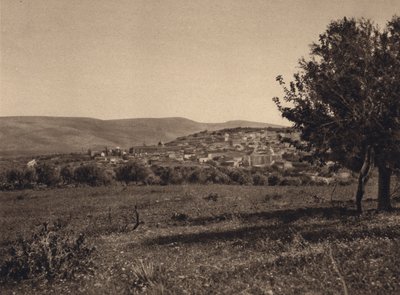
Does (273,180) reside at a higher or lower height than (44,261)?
lower

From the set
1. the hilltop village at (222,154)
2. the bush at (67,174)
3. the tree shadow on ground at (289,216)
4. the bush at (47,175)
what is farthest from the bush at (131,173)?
the tree shadow on ground at (289,216)

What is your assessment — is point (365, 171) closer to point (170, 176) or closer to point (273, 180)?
point (273, 180)

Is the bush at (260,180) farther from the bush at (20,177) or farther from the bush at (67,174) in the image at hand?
the bush at (20,177)

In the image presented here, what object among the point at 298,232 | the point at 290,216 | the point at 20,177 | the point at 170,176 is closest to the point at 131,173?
the point at 170,176

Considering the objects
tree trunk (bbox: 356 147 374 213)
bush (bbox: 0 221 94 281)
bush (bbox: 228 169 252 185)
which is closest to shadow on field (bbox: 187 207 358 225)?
tree trunk (bbox: 356 147 374 213)

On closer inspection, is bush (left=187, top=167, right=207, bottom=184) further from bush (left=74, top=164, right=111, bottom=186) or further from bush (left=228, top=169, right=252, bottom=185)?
bush (left=74, top=164, right=111, bottom=186)

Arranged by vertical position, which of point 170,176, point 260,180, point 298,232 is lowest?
point 260,180
